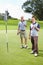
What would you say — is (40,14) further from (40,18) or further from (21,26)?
(21,26)

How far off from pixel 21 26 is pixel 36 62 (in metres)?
4.36

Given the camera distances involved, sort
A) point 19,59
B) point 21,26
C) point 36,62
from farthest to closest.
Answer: point 21,26, point 19,59, point 36,62

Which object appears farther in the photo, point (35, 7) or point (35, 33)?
point (35, 7)

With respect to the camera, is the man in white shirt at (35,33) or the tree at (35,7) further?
the tree at (35,7)

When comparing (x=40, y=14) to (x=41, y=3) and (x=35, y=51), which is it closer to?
(x=41, y=3)

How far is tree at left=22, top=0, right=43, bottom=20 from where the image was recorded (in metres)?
90.1

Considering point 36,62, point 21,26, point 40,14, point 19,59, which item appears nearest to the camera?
point 36,62

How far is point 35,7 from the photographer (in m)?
92.4

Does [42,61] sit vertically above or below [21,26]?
below

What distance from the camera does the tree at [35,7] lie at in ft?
296

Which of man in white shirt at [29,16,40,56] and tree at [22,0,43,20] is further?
tree at [22,0,43,20]

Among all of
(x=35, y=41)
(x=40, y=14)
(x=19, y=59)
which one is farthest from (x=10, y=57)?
(x=40, y=14)

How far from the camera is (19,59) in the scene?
11062 millimetres

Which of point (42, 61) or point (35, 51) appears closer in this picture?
point (42, 61)
